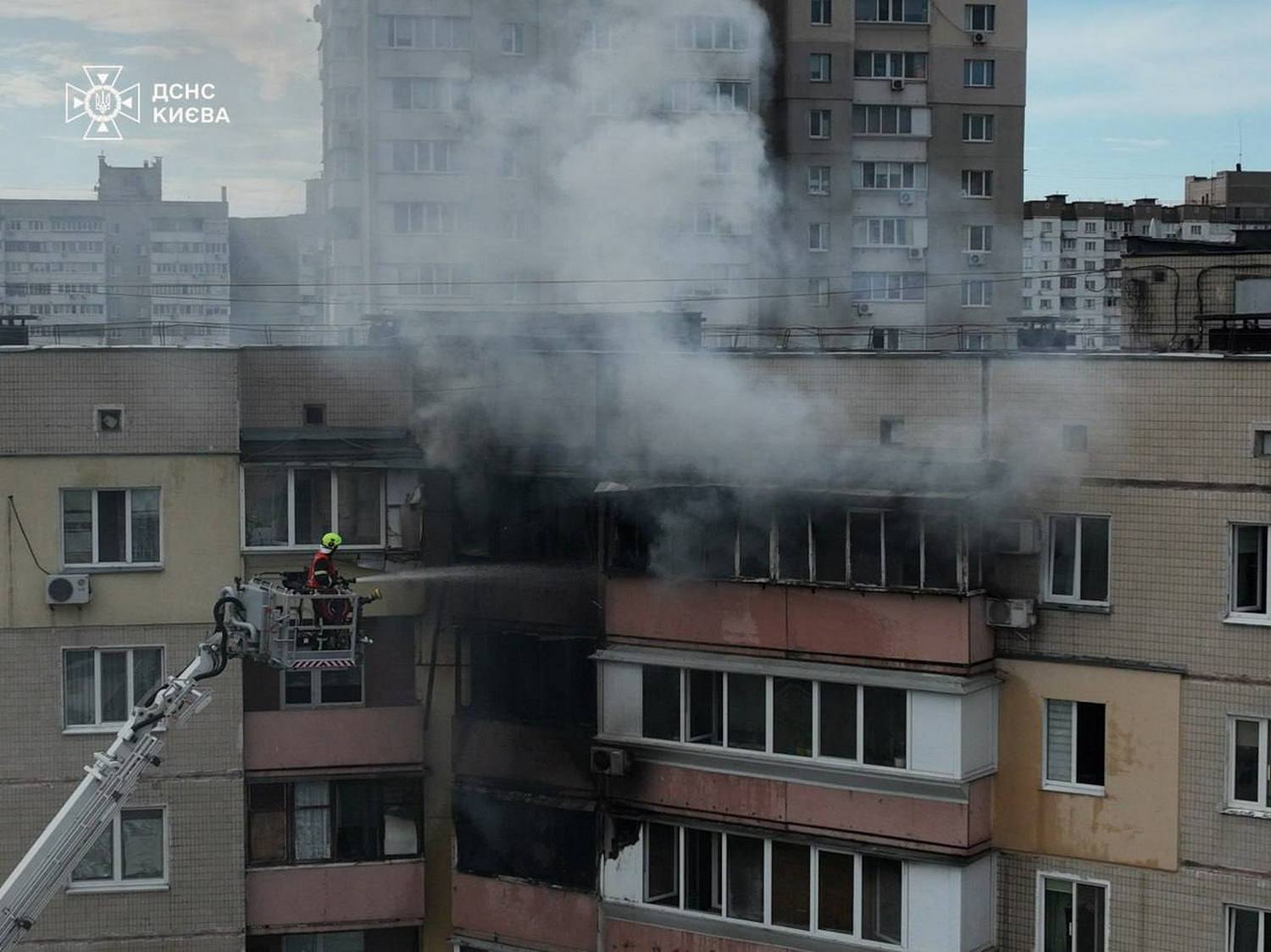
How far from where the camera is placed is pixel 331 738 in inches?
654

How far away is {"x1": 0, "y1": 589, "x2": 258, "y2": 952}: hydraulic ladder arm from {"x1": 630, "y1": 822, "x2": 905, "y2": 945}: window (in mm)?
5100

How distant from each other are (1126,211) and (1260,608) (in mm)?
57931

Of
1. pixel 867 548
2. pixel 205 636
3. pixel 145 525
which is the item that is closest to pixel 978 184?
pixel 867 548

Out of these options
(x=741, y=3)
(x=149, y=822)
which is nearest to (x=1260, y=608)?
(x=149, y=822)

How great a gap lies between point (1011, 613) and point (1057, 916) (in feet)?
8.51

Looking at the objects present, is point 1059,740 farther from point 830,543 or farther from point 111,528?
point 111,528

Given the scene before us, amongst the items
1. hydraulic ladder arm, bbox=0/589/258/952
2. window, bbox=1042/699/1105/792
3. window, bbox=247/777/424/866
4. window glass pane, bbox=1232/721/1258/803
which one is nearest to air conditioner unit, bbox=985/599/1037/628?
window, bbox=1042/699/1105/792

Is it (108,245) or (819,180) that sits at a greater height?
(108,245)

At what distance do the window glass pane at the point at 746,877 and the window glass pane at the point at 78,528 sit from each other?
21.2 ft

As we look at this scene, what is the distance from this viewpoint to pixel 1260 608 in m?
13.7

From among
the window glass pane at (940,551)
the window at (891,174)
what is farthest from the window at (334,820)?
the window at (891,174)

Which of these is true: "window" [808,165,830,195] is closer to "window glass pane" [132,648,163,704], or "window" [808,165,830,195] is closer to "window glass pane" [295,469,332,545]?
"window glass pane" [295,469,332,545]

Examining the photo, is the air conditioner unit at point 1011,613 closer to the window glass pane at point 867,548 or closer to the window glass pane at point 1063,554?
the window glass pane at point 1063,554

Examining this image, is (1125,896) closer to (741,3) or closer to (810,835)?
(810,835)
